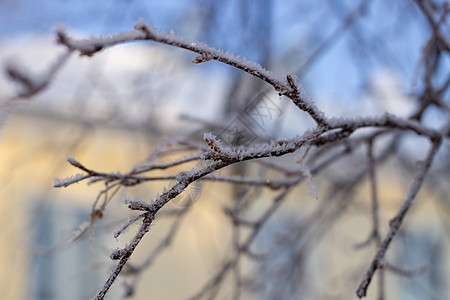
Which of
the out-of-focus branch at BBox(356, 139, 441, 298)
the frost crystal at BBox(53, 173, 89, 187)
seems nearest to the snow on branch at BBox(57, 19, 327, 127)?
the frost crystal at BBox(53, 173, 89, 187)

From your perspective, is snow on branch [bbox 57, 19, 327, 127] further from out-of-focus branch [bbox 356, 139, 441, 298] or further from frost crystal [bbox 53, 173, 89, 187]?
out-of-focus branch [bbox 356, 139, 441, 298]

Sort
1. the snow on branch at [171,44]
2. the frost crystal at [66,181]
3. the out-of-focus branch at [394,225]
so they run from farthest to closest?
the out-of-focus branch at [394,225] → the frost crystal at [66,181] → the snow on branch at [171,44]

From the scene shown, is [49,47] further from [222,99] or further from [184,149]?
[184,149]

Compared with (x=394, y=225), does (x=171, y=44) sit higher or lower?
higher

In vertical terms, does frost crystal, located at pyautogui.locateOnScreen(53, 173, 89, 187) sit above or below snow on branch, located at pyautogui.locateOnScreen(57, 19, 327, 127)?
below

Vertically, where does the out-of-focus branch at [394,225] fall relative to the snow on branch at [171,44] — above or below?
below

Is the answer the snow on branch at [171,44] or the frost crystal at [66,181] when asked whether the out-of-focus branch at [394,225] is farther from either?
the frost crystal at [66,181]

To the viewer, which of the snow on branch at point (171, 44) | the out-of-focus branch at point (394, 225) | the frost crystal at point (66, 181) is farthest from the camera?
the out-of-focus branch at point (394, 225)

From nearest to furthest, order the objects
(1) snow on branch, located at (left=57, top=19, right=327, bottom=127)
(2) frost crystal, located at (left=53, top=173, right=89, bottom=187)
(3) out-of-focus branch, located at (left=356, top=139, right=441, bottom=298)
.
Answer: (1) snow on branch, located at (left=57, top=19, right=327, bottom=127) < (2) frost crystal, located at (left=53, top=173, right=89, bottom=187) < (3) out-of-focus branch, located at (left=356, top=139, right=441, bottom=298)

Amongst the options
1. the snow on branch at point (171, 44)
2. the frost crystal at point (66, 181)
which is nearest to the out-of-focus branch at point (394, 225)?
the snow on branch at point (171, 44)

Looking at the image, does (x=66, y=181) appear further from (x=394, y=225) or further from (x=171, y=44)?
(x=394, y=225)

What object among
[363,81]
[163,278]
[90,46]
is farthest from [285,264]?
[163,278]

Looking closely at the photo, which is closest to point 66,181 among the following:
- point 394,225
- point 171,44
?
point 171,44
